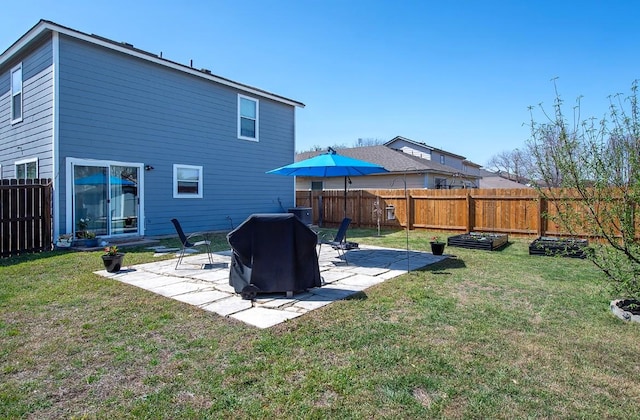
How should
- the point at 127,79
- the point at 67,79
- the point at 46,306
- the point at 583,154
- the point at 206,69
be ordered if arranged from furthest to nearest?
the point at 206,69
the point at 127,79
the point at 67,79
the point at 46,306
the point at 583,154

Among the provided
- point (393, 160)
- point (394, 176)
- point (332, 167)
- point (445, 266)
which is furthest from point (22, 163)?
point (393, 160)

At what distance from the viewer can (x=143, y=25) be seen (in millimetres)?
10375

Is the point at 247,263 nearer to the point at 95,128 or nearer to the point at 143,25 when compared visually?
the point at 95,128

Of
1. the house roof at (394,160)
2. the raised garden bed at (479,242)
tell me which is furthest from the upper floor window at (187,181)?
the house roof at (394,160)

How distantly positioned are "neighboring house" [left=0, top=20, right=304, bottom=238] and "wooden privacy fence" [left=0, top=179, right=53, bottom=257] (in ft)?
0.96

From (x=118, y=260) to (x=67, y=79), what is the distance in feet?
17.6

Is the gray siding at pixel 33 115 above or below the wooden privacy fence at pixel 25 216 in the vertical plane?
above

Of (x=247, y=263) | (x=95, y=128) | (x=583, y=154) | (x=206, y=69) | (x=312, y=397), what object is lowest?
(x=312, y=397)

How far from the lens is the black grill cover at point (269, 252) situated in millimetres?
4574

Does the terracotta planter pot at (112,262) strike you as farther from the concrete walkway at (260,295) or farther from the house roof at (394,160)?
the house roof at (394,160)

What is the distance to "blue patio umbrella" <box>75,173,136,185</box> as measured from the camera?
9.02 m

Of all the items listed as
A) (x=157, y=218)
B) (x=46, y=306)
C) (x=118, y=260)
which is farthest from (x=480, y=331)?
(x=157, y=218)

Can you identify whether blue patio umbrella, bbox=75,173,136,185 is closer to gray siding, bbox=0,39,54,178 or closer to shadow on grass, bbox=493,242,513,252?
gray siding, bbox=0,39,54,178

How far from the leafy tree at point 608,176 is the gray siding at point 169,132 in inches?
378
